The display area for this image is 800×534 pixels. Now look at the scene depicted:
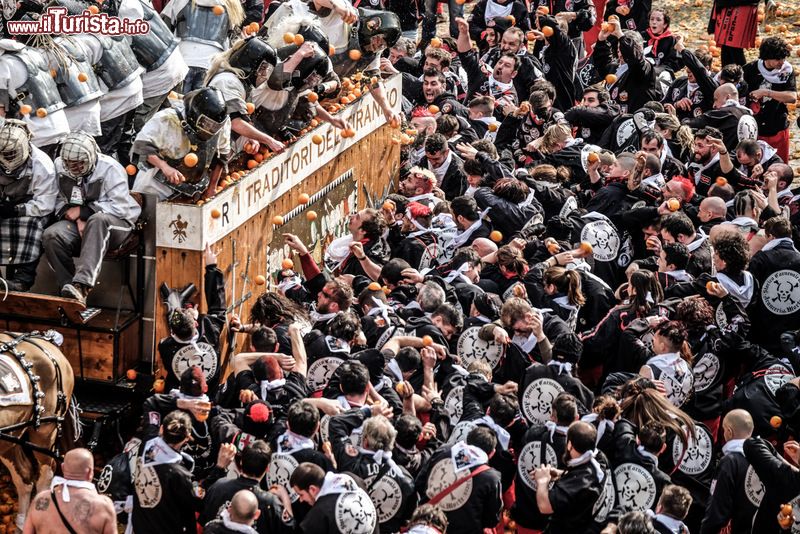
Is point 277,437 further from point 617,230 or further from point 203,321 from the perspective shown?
point 617,230

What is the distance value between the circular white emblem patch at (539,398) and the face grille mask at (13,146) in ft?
14.0

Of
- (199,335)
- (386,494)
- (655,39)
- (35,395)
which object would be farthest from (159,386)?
(655,39)

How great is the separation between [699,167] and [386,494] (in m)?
7.10

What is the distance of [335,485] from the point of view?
28.5ft

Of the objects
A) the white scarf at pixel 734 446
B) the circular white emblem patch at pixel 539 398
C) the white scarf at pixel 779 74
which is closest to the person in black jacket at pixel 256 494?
the circular white emblem patch at pixel 539 398

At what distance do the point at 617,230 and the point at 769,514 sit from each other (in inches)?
173

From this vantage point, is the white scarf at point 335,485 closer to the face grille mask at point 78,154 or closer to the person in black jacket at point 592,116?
the face grille mask at point 78,154

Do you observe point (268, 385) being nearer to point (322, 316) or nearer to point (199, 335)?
point (199, 335)

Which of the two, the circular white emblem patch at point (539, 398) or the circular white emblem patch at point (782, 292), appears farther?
the circular white emblem patch at point (782, 292)

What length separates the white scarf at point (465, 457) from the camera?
363 inches

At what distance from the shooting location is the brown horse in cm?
997

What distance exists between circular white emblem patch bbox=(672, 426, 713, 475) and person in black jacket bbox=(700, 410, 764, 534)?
0.38 metres

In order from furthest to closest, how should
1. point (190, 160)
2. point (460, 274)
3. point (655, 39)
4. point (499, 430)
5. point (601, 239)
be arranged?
point (655, 39) < point (601, 239) < point (460, 274) < point (190, 160) < point (499, 430)

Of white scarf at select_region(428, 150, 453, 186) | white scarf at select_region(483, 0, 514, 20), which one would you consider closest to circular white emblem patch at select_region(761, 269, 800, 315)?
white scarf at select_region(428, 150, 453, 186)
